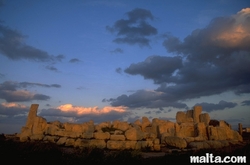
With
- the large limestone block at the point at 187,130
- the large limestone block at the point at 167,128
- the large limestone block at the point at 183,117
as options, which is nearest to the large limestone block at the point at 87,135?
the large limestone block at the point at 167,128

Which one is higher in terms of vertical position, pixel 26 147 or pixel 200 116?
pixel 200 116

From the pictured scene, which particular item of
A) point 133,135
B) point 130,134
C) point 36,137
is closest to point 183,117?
point 133,135

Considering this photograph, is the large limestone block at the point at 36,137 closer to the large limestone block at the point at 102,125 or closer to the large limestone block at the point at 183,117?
the large limestone block at the point at 102,125

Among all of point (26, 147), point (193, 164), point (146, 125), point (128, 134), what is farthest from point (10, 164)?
point (146, 125)

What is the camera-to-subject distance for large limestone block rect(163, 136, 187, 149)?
20.1 meters

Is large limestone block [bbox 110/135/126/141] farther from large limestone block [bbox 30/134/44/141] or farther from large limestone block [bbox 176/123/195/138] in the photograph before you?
large limestone block [bbox 30/134/44/141]

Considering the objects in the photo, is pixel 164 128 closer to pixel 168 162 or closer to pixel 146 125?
pixel 146 125

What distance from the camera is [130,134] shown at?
21.1 meters

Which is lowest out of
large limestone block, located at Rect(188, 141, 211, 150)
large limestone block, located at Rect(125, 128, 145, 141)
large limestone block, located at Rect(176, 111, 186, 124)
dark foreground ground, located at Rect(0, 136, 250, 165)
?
large limestone block, located at Rect(188, 141, 211, 150)

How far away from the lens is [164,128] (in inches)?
1029

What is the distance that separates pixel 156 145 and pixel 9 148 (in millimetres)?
13101

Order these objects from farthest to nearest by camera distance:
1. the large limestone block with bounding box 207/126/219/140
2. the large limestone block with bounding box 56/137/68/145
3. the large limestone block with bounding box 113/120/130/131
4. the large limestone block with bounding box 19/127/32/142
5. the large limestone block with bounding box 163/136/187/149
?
1. the large limestone block with bounding box 19/127/32/142
2. the large limestone block with bounding box 113/120/130/131
3. the large limestone block with bounding box 207/126/219/140
4. the large limestone block with bounding box 56/137/68/145
5. the large limestone block with bounding box 163/136/187/149

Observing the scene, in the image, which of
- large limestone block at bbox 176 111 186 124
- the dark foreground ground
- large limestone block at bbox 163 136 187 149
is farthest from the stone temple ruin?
the dark foreground ground

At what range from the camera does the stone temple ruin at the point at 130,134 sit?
66.6 feet
